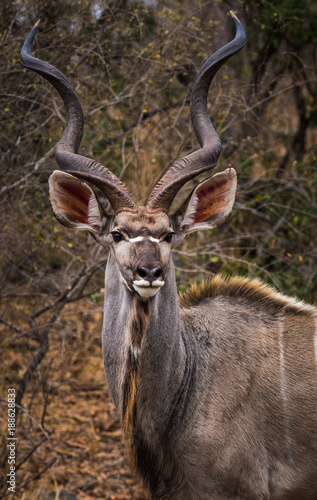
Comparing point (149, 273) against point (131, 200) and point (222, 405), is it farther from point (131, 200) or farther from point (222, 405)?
point (222, 405)

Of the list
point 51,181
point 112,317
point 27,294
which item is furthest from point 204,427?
point 27,294

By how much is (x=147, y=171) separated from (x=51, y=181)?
255cm

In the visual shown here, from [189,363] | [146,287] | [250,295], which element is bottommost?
[189,363]

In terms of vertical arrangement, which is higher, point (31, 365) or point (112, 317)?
point (112, 317)

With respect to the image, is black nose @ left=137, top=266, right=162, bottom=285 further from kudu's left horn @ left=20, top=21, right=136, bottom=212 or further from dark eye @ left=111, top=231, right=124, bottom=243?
kudu's left horn @ left=20, top=21, right=136, bottom=212

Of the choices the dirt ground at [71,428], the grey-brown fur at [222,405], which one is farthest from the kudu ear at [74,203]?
the dirt ground at [71,428]

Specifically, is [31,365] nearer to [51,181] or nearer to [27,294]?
[27,294]

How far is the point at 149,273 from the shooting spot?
103 inches

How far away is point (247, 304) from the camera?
3527 millimetres

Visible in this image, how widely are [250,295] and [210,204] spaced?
680 mm

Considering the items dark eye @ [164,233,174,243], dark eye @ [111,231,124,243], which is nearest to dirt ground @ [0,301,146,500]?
dark eye @ [111,231,124,243]

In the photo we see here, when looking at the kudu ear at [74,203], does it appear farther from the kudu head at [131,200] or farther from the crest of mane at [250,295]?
the crest of mane at [250,295]

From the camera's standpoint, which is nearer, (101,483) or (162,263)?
(162,263)

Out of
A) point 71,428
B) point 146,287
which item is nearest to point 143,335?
point 146,287
